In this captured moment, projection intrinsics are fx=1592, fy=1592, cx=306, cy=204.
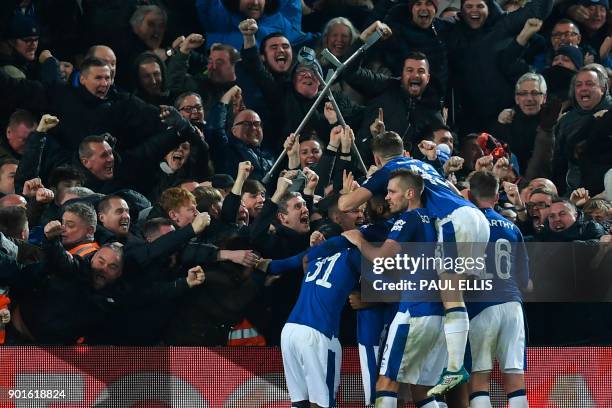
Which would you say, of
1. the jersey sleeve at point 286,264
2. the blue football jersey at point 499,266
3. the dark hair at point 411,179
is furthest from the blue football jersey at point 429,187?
the jersey sleeve at point 286,264

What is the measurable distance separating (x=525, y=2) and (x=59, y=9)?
196 inches

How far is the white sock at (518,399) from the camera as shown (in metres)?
12.1

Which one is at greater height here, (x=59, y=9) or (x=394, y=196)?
(x=59, y=9)

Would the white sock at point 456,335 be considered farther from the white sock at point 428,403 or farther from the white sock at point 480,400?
the white sock at point 480,400

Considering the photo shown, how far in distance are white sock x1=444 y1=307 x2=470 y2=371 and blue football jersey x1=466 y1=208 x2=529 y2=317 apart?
0.57 meters

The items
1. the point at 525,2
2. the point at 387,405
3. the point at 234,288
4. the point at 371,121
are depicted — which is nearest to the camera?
the point at 387,405

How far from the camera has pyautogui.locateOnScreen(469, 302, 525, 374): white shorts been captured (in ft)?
40.0

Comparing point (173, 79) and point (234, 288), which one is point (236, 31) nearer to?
point (173, 79)

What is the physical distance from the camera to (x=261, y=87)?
1548 cm

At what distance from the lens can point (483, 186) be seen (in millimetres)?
12492

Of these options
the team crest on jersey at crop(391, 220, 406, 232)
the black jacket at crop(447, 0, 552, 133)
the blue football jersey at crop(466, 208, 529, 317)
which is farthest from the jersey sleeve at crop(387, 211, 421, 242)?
the black jacket at crop(447, 0, 552, 133)

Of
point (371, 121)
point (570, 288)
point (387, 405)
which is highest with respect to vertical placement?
point (371, 121)

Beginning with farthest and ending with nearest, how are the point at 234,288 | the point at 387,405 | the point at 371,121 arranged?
the point at 371,121
the point at 234,288
the point at 387,405

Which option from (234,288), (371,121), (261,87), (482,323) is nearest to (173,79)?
(261,87)
